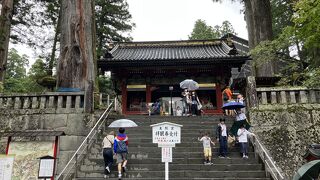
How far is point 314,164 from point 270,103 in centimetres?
545

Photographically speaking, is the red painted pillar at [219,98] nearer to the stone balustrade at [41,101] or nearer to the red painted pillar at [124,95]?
the red painted pillar at [124,95]

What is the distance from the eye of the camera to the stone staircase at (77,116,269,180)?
6516 millimetres

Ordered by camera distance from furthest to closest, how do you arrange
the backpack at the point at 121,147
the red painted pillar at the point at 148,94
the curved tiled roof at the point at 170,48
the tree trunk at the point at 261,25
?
the curved tiled roof at the point at 170,48 → the red painted pillar at the point at 148,94 → the tree trunk at the point at 261,25 → the backpack at the point at 121,147

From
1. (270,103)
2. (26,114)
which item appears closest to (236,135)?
(270,103)

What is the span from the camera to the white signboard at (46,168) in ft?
20.0

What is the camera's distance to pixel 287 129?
25.2ft

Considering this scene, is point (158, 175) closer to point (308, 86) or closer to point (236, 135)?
point (236, 135)

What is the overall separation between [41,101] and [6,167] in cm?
245

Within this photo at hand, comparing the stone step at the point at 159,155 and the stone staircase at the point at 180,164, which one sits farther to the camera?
the stone step at the point at 159,155

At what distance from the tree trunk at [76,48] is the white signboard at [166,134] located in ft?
13.2

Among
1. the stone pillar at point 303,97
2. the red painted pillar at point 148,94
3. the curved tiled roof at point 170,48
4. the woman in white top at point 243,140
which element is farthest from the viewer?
the curved tiled roof at point 170,48

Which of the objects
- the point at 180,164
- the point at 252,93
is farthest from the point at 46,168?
the point at 252,93

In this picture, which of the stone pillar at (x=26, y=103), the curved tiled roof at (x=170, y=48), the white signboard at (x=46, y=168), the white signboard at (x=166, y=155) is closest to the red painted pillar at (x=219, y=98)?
the curved tiled roof at (x=170, y=48)

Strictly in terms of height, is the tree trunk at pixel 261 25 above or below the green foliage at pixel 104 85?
above
